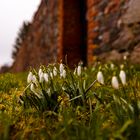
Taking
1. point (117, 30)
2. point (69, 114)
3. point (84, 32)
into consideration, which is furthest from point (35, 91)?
point (84, 32)

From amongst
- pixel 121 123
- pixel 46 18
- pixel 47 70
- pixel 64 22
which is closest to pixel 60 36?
pixel 64 22

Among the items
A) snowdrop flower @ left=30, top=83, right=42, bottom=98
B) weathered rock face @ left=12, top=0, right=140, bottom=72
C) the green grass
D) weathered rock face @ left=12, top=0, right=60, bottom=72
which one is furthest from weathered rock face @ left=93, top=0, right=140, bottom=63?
snowdrop flower @ left=30, top=83, right=42, bottom=98

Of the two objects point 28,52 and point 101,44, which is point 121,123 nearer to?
point 101,44

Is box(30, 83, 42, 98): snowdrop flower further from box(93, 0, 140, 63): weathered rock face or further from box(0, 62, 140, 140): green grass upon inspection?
box(93, 0, 140, 63): weathered rock face

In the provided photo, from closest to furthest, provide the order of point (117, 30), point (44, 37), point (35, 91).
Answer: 1. point (35, 91)
2. point (117, 30)
3. point (44, 37)

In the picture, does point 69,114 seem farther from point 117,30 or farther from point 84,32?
point 84,32

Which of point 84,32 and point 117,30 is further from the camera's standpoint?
point 84,32
